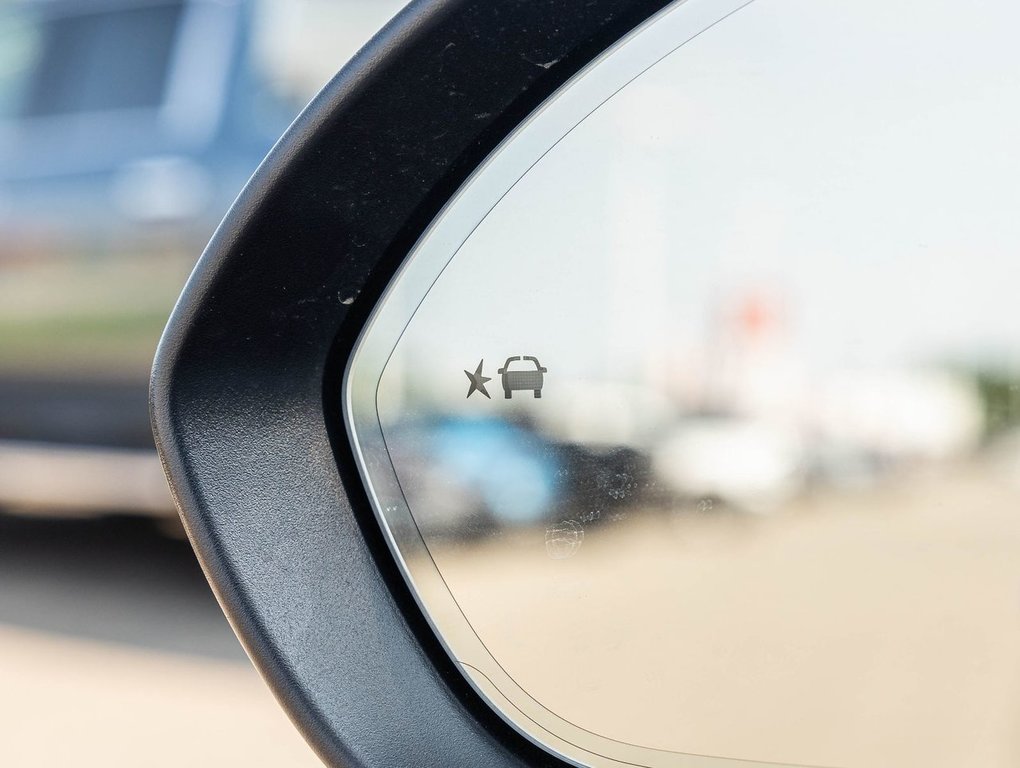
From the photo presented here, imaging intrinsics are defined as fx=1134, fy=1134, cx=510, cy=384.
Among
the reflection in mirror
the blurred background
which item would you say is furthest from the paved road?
the reflection in mirror

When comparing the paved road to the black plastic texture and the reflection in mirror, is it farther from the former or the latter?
the reflection in mirror

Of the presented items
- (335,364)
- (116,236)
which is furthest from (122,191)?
(335,364)

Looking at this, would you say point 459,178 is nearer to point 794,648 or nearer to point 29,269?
point 794,648

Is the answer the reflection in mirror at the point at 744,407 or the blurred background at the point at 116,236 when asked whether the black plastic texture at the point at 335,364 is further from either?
the blurred background at the point at 116,236

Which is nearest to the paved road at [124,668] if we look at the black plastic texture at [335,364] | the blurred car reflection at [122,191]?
the blurred car reflection at [122,191]

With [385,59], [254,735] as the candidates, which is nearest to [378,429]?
[385,59]

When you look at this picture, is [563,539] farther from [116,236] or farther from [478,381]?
[116,236]
